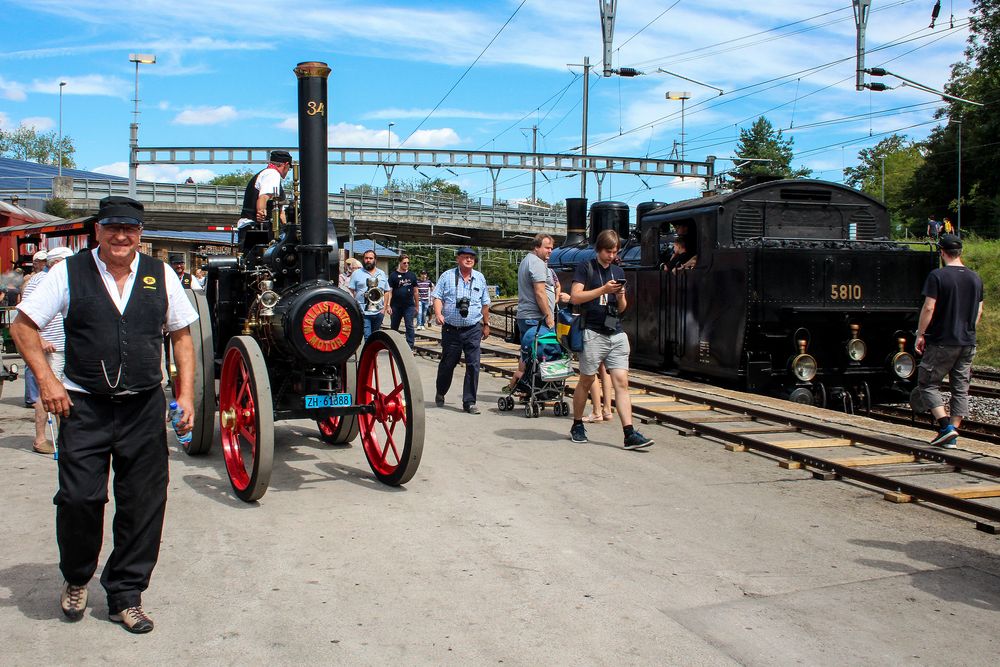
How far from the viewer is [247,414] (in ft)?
20.2

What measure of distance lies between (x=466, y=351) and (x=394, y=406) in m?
3.45

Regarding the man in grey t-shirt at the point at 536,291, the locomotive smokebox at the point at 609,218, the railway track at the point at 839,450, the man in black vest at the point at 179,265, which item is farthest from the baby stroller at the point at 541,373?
the man in black vest at the point at 179,265

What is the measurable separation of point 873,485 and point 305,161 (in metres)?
4.61

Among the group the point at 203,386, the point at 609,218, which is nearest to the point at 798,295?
the point at 609,218

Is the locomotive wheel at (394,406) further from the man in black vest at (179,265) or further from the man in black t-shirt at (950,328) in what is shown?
the man in black vest at (179,265)

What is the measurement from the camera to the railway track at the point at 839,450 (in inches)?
240

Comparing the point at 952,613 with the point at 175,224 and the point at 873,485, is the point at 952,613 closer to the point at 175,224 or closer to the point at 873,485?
the point at 873,485

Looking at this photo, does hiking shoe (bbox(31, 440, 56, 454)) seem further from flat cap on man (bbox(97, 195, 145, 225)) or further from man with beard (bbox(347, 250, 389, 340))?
man with beard (bbox(347, 250, 389, 340))

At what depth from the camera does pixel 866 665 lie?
3.63 m

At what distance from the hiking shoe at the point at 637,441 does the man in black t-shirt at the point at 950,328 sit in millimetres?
2355

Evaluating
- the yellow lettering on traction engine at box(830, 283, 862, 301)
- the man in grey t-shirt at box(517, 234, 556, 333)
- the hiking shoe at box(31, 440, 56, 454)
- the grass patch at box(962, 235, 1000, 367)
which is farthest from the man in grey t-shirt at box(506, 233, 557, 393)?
the grass patch at box(962, 235, 1000, 367)

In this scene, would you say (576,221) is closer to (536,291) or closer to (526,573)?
(536,291)

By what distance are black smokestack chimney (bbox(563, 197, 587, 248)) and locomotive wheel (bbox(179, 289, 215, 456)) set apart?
11.3 m

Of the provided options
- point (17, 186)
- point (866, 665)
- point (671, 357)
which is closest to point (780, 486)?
point (866, 665)
